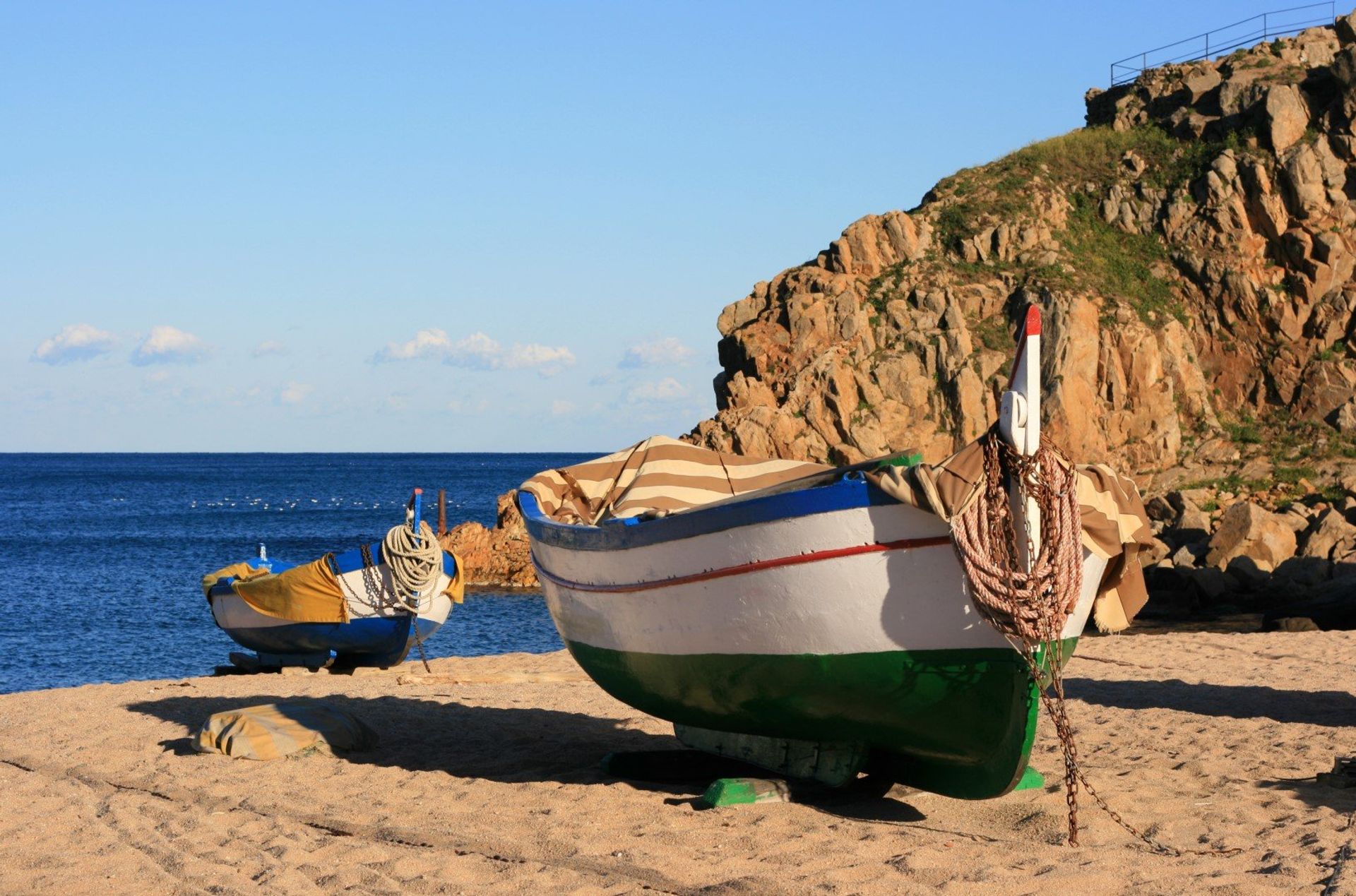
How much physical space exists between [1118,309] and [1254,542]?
17204 millimetres

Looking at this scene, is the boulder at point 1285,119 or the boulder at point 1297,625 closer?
the boulder at point 1297,625

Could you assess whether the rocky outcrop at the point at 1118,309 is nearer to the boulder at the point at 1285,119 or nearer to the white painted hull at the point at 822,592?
the boulder at the point at 1285,119

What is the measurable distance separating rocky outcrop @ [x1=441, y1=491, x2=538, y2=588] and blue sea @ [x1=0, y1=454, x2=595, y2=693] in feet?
8.06

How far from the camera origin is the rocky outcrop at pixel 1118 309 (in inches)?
1630

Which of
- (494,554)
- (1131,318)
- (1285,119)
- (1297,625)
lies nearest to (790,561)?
(1297,625)

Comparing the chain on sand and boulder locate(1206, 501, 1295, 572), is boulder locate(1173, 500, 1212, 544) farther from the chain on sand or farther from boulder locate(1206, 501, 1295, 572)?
the chain on sand

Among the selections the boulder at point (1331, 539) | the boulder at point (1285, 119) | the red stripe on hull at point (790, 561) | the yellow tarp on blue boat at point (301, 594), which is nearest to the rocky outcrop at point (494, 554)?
the yellow tarp on blue boat at point (301, 594)

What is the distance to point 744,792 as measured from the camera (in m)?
8.18

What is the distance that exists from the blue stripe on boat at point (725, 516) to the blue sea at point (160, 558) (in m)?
17.5

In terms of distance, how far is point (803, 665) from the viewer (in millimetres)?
7484

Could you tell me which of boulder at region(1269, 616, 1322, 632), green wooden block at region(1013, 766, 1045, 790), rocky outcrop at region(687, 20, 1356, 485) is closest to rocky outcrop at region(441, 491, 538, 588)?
rocky outcrop at region(687, 20, 1356, 485)

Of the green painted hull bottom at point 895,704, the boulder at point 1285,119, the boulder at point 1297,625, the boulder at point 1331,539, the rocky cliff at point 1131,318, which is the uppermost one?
the boulder at point 1285,119

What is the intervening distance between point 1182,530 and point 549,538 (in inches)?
1031

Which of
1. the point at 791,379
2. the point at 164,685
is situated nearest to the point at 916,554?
the point at 164,685
